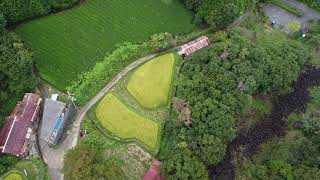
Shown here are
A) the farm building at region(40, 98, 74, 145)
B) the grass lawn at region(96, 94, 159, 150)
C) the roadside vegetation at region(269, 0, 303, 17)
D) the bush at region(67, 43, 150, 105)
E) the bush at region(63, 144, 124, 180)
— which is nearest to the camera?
the bush at region(63, 144, 124, 180)

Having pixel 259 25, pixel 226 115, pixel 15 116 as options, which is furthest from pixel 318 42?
pixel 15 116

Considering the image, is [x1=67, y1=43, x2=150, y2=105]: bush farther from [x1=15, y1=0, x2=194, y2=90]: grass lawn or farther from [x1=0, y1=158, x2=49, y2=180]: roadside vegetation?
[x1=0, y1=158, x2=49, y2=180]: roadside vegetation

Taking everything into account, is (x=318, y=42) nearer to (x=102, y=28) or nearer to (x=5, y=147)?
(x=102, y=28)

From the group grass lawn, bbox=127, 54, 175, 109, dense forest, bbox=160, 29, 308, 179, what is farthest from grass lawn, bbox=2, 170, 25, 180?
grass lawn, bbox=127, 54, 175, 109

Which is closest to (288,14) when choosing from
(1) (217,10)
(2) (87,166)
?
(1) (217,10)

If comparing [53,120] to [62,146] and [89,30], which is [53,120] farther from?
[89,30]

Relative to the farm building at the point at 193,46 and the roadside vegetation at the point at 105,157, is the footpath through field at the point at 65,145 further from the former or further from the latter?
the farm building at the point at 193,46
